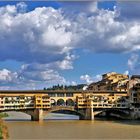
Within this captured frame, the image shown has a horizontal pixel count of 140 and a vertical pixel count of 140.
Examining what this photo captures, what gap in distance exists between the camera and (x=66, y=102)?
1667 inches

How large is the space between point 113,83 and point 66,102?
10207 millimetres

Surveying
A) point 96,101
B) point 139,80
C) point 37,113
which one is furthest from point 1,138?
point 139,80

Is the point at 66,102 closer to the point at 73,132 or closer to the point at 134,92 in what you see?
the point at 134,92

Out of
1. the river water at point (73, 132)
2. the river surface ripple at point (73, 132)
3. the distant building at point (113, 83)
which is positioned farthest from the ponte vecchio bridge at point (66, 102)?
the river surface ripple at point (73, 132)

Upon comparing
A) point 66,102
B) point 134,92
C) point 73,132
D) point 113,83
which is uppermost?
point 113,83

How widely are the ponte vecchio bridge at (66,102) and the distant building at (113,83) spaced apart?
4046 millimetres

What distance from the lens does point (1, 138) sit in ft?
50.4

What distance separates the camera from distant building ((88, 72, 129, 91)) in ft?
156

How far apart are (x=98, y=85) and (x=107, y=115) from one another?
14271 mm

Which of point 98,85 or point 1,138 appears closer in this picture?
point 1,138

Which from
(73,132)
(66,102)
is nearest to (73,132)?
(73,132)

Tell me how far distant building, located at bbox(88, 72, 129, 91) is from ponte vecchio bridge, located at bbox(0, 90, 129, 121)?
4046 millimetres

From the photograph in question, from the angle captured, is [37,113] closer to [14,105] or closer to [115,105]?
[14,105]

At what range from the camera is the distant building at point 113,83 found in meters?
47.6
